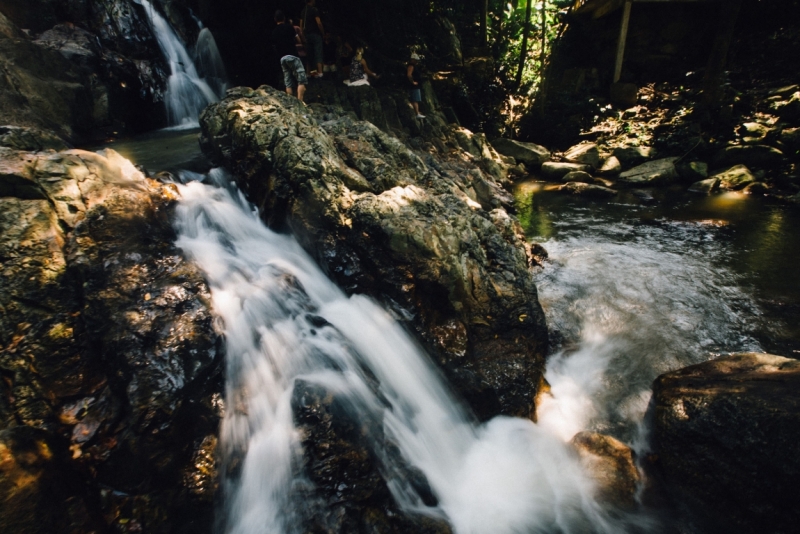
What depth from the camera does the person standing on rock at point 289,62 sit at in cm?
793

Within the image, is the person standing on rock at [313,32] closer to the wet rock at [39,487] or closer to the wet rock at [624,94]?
the wet rock at [39,487]

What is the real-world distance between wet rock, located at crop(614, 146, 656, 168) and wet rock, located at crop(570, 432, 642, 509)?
11.2m

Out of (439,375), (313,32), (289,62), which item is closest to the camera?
(439,375)

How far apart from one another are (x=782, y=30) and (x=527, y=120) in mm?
9181

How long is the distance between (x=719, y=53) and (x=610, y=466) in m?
14.5

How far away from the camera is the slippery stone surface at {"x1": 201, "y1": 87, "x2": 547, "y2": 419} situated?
4.00 m

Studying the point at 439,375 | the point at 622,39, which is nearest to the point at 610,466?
the point at 439,375

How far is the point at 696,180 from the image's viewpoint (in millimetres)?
10094

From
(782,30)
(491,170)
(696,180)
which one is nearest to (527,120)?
(491,170)

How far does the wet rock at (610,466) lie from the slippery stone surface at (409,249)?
2.01 ft

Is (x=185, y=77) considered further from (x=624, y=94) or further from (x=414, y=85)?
(x=624, y=94)

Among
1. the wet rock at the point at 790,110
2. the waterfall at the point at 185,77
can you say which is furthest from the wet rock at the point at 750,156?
the waterfall at the point at 185,77

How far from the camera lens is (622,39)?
46.3 ft

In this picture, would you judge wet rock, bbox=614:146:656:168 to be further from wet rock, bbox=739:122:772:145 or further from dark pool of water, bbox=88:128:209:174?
dark pool of water, bbox=88:128:209:174
